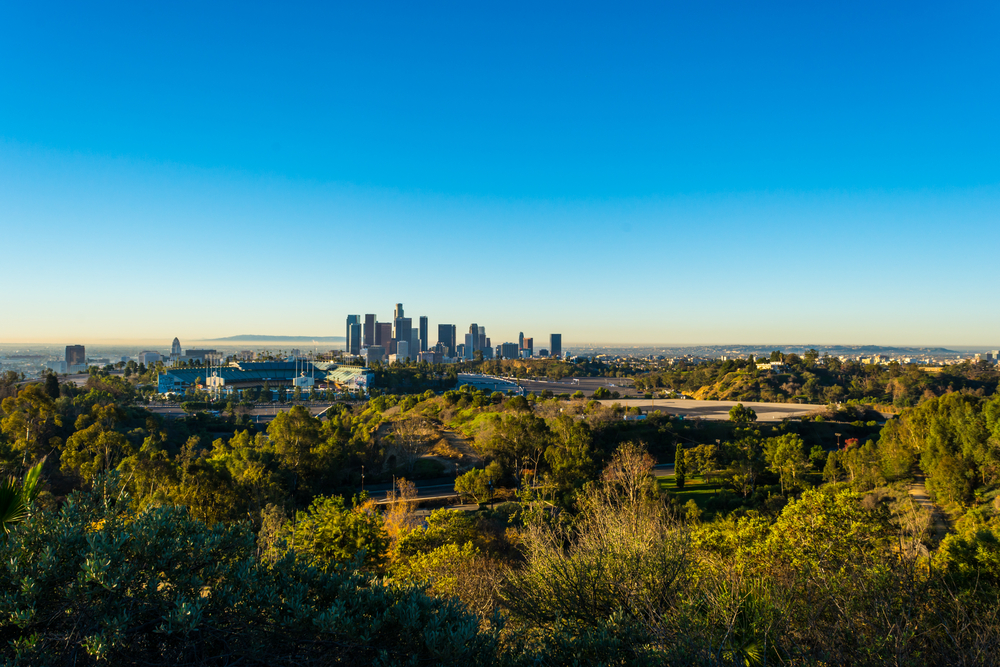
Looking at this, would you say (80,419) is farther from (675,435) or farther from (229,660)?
(675,435)

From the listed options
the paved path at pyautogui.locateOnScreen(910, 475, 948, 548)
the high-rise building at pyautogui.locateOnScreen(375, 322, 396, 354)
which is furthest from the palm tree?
the high-rise building at pyautogui.locateOnScreen(375, 322, 396, 354)

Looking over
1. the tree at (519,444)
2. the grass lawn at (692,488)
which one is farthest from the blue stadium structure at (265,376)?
the grass lawn at (692,488)

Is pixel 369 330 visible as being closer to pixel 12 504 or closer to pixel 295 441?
pixel 295 441

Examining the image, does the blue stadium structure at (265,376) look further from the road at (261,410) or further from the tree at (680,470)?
the tree at (680,470)

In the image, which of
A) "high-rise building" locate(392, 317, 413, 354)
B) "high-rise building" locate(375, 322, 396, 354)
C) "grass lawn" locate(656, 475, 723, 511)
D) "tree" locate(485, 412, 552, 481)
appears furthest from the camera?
"high-rise building" locate(392, 317, 413, 354)

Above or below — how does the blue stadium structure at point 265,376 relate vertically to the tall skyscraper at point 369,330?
below

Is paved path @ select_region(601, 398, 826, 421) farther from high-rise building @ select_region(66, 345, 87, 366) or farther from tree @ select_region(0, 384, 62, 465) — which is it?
high-rise building @ select_region(66, 345, 87, 366)

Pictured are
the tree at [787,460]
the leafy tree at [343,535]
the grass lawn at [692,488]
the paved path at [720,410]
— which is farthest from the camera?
the paved path at [720,410]

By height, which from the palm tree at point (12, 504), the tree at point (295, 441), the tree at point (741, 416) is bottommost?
the tree at point (741, 416)
